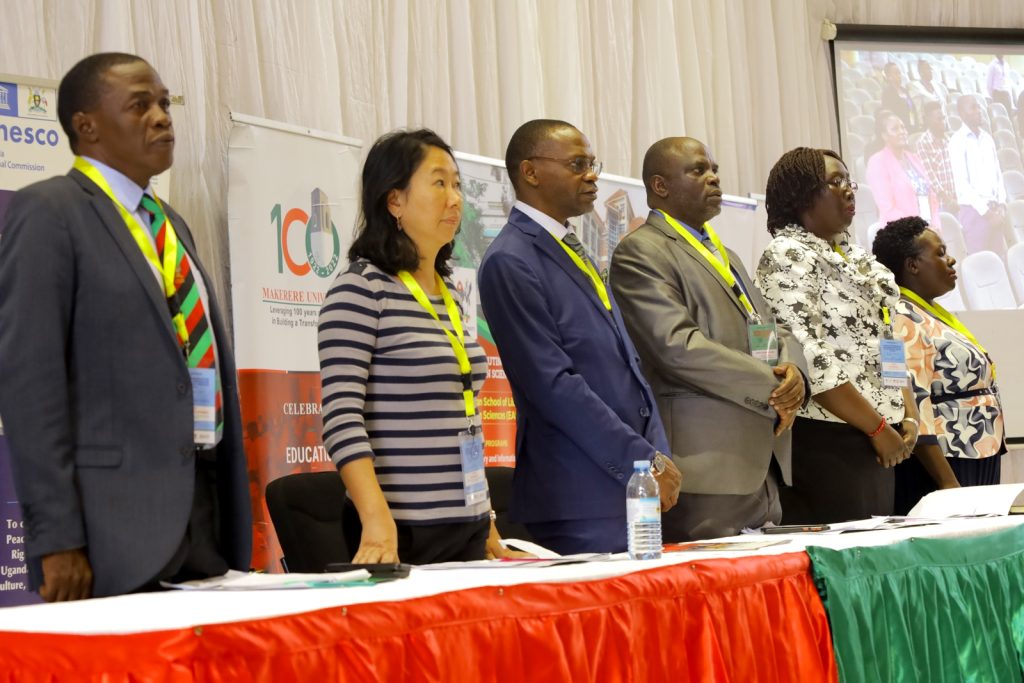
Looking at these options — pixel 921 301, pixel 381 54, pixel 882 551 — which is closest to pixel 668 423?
pixel 882 551

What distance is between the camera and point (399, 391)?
2416 mm

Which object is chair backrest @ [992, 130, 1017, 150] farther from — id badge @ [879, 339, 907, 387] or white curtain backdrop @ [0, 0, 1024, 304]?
id badge @ [879, 339, 907, 387]

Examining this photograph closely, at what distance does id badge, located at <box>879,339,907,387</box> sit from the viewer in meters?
3.52

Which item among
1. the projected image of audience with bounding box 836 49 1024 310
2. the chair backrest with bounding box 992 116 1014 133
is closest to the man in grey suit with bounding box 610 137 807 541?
the projected image of audience with bounding box 836 49 1024 310

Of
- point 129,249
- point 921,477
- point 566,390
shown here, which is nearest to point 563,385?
point 566,390

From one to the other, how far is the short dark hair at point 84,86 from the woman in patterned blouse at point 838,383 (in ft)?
6.66

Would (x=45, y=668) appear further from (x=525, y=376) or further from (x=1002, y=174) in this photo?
(x=1002, y=174)

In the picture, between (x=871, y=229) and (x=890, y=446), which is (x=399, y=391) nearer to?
(x=890, y=446)

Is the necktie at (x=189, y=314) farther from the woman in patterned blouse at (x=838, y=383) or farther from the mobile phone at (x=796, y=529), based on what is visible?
the woman in patterned blouse at (x=838, y=383)

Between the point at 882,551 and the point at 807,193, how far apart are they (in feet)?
5.22

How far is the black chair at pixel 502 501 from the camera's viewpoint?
309cm

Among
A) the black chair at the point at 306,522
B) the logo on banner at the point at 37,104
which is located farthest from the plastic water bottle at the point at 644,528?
the logo on banner at the point at 37,104

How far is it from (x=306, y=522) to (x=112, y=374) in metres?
0.77

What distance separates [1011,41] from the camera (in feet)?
22.4
